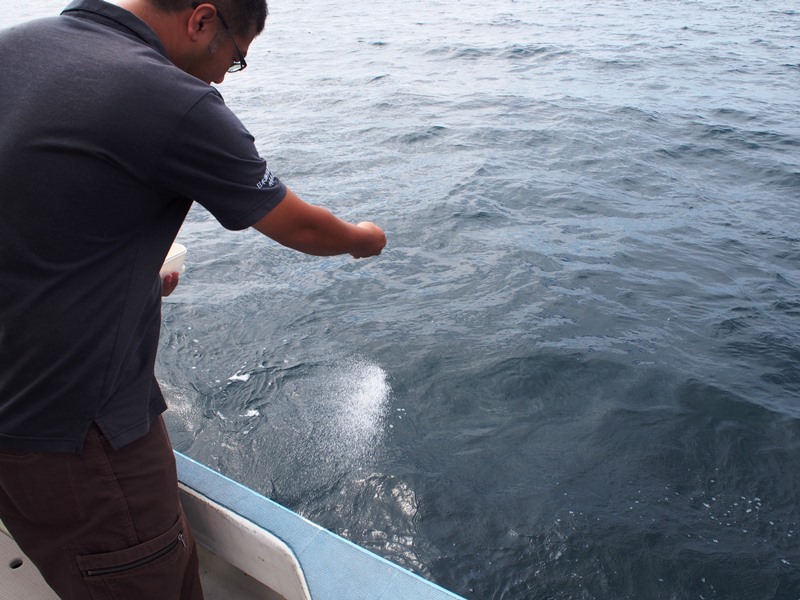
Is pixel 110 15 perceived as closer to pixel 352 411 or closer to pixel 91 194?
pixel 91 194

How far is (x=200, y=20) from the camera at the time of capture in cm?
157

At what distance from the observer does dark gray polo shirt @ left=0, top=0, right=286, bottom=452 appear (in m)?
1.32

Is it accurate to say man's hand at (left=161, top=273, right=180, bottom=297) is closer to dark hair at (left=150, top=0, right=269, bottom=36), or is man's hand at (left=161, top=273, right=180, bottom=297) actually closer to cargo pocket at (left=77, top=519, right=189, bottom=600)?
cargo pocket at (left=77, top=519, right=189, bottom=600)

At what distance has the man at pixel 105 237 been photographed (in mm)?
1324

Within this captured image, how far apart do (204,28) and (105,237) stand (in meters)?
0.57

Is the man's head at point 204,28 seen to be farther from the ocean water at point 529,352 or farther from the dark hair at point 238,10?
the ocean water at point 529,352

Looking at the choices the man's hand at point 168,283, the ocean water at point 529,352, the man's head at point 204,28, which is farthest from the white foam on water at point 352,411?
the man's head at point 204,28

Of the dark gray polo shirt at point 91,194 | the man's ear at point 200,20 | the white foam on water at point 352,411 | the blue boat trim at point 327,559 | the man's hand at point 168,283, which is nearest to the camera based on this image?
the dark gray polo shirt at point 91,194

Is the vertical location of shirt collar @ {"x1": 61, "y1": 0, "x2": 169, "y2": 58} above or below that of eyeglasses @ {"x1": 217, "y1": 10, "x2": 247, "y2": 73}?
above

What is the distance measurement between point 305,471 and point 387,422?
631 millimetres

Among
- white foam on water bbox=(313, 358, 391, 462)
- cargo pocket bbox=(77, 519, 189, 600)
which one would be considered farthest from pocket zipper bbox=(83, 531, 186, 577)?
white foam on water bbox=(313, 358, 391, 462)

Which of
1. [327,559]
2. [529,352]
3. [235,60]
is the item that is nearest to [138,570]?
[327,559]

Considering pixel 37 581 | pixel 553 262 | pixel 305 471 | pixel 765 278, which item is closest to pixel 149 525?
pixel 37 581

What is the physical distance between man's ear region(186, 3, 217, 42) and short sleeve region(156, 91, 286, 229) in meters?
0.25
